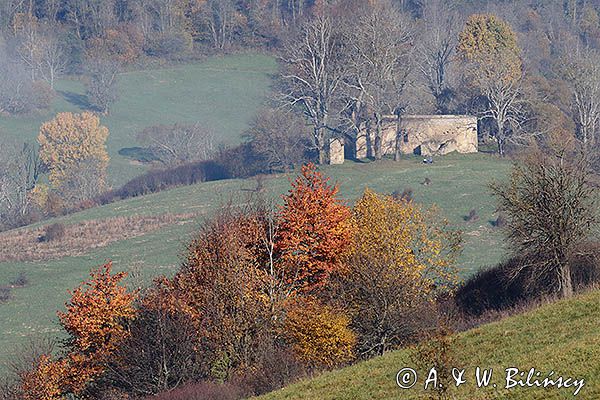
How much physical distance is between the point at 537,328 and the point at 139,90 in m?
146

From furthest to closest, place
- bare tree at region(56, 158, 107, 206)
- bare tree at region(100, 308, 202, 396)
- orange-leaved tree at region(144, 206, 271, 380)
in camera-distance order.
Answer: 1. bare tree at region(56, 158, 107, 206)
2. orange-leaved tree at region(144, 206, 271, 380)
3. bare tree at region(100, 308, 202, 396)

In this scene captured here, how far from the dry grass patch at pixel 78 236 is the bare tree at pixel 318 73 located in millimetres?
25821

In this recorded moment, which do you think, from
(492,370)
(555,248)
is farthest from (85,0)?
(492,370)

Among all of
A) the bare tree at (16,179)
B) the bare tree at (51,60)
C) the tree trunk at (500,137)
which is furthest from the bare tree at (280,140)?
the bare tree at (51,60)

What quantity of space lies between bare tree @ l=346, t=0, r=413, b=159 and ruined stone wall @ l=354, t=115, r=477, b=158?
1.55 m

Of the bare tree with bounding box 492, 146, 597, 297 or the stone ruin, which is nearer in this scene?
the bare tree with bounding box 492, 146, 597, 297

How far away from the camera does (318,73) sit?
124m

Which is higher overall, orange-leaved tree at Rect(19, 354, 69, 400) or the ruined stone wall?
the ruined stone wall

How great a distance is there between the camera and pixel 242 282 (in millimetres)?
55156

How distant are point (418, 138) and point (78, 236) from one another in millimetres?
36627

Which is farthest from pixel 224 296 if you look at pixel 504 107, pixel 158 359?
pixel 504 107

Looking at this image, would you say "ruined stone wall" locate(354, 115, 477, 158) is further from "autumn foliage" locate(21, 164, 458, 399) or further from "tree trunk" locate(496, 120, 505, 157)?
"autumn foliage" locate(21, 164, 458, 399)

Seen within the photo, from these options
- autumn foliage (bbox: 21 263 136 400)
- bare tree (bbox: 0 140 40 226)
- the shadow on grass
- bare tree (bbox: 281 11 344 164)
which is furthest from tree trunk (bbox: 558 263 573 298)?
the shadow on grass

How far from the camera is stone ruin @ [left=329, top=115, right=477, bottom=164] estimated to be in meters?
114
